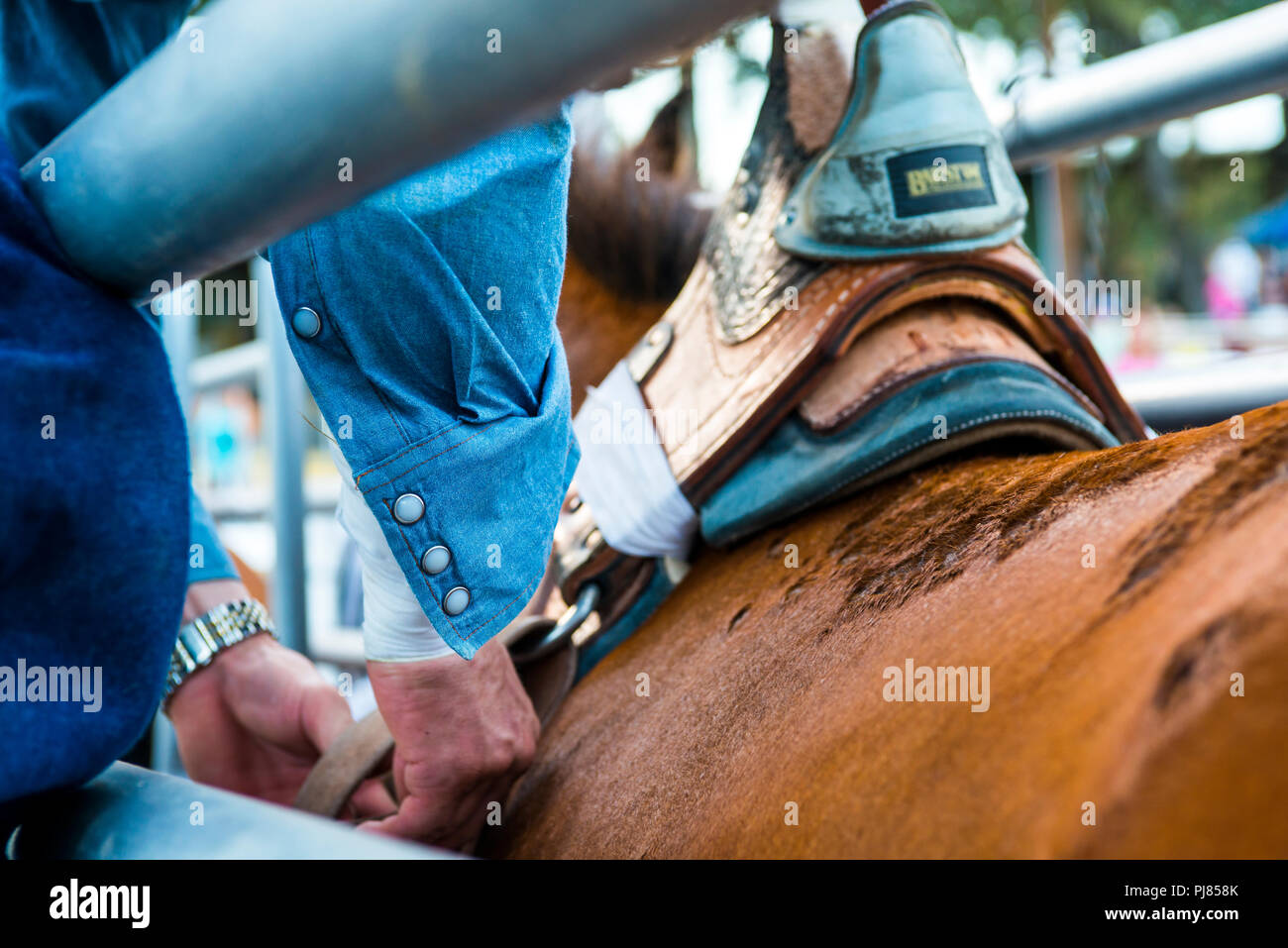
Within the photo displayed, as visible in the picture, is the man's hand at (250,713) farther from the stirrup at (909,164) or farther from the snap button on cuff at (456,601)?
the stirrup at (909,164)

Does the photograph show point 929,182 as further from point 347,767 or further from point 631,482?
point 347,767

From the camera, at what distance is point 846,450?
→ 75 cm

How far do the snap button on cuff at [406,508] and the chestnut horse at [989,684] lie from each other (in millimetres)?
233

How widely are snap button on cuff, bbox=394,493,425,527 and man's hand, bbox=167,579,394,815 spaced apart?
46 cm

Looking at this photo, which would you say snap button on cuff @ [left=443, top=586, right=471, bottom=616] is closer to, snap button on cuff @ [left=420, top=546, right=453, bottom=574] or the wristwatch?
snap button on cuff @ [left=420, top=546, right=453, bottom=574]

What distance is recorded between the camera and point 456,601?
0.61 meters

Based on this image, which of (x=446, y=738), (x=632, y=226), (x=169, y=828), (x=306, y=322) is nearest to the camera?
(x=169, y=828)

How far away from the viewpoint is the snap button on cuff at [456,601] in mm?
606

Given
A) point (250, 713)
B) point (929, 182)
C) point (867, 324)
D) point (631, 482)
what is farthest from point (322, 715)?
point (929, 182)

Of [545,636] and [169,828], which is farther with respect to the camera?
[545,636]

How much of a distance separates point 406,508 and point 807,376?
34 centimetres

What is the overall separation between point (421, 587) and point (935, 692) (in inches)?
11.9

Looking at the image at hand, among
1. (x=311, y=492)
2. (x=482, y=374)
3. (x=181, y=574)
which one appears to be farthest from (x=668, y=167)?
(x=311, y=492)

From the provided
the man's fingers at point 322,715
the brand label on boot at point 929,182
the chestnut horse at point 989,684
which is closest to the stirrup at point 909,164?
the brand label on boot at point 929,182
